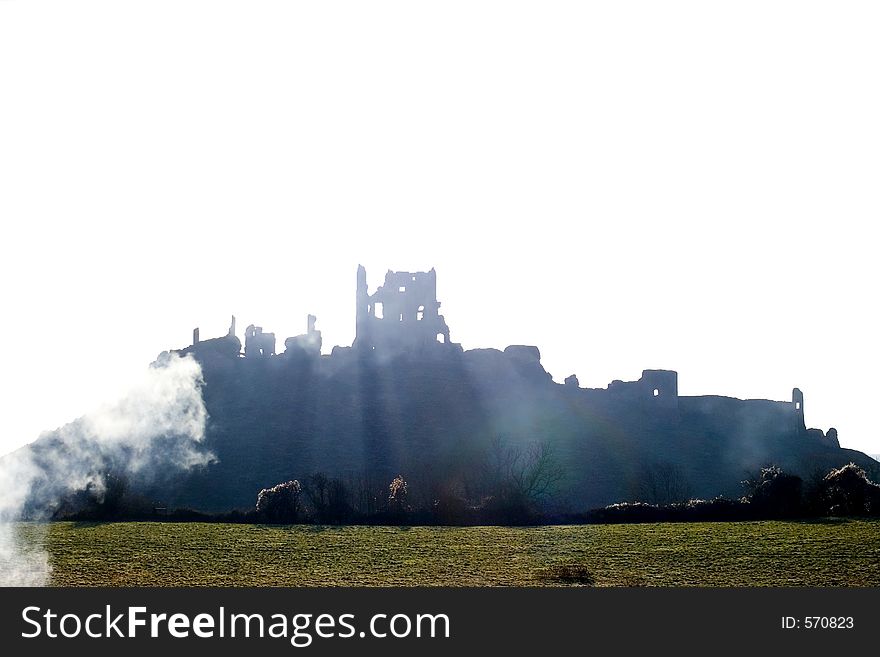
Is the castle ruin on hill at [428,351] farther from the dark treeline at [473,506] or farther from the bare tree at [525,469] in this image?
the dark treeline at [473,506]

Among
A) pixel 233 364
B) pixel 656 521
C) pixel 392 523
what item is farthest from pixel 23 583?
pixel 233 364

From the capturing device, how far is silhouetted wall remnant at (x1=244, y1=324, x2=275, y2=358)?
265ft

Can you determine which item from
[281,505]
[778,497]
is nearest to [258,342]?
[281,505]

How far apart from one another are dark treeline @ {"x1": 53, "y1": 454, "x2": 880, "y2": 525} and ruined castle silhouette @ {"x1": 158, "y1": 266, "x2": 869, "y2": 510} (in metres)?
7.69

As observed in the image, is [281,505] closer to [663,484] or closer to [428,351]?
[663,484]

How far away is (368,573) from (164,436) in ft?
135

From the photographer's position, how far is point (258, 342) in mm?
81188

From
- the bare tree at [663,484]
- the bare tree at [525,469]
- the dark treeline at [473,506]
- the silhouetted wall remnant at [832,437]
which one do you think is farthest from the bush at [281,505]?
the silhouetted wall remnant at [832,437]

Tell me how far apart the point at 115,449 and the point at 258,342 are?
22.4 meters

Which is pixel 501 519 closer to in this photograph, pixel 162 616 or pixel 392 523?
pixel 392 523

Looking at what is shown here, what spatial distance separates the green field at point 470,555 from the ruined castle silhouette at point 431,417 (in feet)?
66.3

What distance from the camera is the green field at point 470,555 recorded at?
959 inches

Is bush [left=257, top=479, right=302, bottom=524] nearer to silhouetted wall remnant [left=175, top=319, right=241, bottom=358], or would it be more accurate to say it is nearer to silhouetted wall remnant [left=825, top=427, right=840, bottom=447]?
silhouetted wall remnant [left=175, top=319, right=241, bottom=358]

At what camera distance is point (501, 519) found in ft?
134
